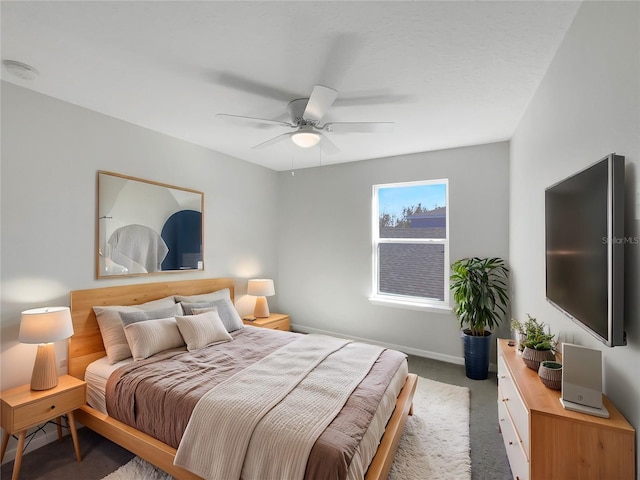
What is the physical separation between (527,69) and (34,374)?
13.1 feet

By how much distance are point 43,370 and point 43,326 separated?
1.12ft

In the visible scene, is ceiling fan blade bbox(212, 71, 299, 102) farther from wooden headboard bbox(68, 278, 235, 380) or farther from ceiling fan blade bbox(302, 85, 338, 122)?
wooden headboard bbox(68, 278, 235, 380)

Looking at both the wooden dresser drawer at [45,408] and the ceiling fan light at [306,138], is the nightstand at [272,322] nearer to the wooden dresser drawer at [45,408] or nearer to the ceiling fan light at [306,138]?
the wooden dresser drawer at [45,408]

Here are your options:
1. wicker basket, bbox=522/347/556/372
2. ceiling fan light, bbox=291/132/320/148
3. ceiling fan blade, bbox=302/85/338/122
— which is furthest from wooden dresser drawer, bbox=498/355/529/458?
ceiling fan light, bbox=291/132/320/148

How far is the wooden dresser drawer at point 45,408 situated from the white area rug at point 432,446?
1.86ft

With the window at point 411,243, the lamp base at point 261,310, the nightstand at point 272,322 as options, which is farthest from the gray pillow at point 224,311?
the window at point 411,243

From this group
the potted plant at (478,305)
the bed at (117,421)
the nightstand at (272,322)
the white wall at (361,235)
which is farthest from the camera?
the nightstand at (272,322)

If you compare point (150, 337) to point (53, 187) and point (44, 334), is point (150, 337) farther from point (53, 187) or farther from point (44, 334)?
point (53, 187)

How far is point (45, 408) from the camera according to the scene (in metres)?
2.06

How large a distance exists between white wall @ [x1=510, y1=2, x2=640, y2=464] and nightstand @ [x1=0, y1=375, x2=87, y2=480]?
3143mm

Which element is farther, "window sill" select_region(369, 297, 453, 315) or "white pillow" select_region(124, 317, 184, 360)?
"window sill" select_region(369, 297, 453, 315)

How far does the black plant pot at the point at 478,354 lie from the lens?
3.30 meters

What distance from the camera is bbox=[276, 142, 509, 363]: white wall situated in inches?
143

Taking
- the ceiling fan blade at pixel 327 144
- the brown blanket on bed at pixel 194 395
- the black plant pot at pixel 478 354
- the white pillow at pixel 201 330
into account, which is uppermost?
the ceiling fan blade at pixel 327 144
